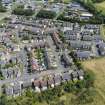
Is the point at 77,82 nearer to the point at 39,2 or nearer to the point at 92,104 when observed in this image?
the point at 92,104

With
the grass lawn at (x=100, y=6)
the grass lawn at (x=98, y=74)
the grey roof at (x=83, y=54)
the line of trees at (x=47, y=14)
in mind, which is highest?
the line of trees at (x=47, y=14)

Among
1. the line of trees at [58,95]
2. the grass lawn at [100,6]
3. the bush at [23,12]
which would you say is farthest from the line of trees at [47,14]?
the line of trees at [58,95]

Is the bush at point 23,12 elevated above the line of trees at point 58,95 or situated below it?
above

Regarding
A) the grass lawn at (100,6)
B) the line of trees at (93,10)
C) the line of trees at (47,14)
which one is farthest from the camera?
Result: the grass lawn at (100,6)

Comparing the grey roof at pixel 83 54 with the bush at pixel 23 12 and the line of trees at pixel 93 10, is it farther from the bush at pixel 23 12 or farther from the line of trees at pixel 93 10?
the bush at pixel 23 12

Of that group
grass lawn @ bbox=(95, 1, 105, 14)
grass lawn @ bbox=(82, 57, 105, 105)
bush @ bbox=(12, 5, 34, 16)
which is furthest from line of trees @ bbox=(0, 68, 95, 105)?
grass lawn @ bbox=(95, 1, 105, 14)

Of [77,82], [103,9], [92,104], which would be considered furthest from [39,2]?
[92,104]

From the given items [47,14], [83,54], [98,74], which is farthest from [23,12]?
[98,74]

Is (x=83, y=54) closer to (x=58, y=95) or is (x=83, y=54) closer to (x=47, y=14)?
(x=58, y=95)

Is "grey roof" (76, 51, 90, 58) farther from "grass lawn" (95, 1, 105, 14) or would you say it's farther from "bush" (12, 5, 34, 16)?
"grass lawn" (95, 1, 105, 14)
